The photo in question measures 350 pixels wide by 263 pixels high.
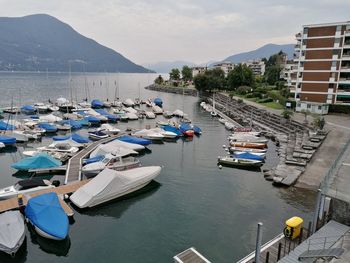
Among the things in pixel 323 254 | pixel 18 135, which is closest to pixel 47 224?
pixel 323 254

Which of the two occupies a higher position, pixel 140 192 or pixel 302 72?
pixel 302 72

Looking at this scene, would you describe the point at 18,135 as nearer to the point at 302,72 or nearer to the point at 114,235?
the point at 114,235

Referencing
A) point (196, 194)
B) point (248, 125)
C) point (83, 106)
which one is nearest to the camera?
point (196, 194)

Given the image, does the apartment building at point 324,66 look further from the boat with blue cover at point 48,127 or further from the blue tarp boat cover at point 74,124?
the boat with blue cover at point 48,127

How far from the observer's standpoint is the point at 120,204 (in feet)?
82.0

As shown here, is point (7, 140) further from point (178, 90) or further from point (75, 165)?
point (178, 90)

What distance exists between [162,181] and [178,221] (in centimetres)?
847

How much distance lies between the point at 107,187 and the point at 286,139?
3110 centimetres

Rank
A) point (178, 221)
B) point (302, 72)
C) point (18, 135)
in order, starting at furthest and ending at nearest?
point (302, 72) → point (18, 135) → point (178, 221)

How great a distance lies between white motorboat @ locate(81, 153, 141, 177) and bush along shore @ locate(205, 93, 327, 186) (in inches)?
610

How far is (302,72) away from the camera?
61344 mm

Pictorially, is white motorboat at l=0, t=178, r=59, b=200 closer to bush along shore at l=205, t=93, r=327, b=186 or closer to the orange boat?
bush along shore at l=205, t=93, r=327, b=186

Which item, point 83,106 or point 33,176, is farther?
point 83,106

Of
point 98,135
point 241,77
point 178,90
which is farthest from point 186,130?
point 178,90
